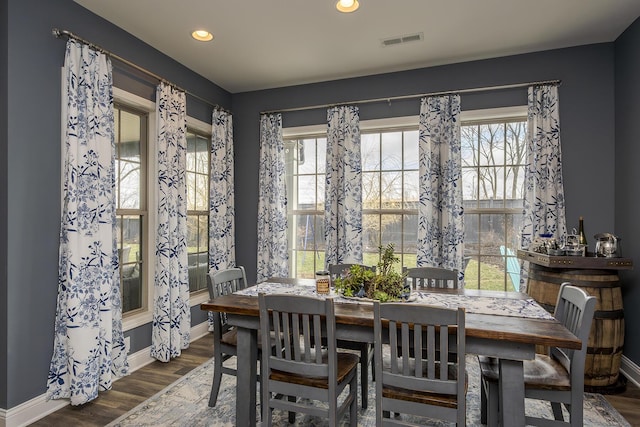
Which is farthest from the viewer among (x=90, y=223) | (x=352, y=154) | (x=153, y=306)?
(x=352, y=154)

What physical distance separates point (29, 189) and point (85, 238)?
1.53ft

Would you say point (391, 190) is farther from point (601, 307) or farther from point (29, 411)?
point (29, 411)

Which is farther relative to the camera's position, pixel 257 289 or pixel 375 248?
pixel 375 248

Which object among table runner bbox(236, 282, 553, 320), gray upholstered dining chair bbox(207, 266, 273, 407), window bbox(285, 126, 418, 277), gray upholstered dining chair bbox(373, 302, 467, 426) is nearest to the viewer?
gray upholstered dining chair bbox(373, 302, 467, 426)

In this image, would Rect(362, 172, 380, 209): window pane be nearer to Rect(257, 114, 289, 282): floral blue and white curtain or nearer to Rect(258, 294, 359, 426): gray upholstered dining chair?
Rect(257, 114, 289, 282): floral blue and white curtain

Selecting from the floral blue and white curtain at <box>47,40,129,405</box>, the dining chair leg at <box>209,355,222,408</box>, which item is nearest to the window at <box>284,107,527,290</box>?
the dining chair leg at <box>209,355,222,408</box>

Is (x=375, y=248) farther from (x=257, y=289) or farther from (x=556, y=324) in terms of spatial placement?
(x=556, y=324)

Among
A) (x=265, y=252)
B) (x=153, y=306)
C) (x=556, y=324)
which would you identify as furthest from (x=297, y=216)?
(x=556, y=324)

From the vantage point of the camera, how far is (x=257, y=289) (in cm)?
270

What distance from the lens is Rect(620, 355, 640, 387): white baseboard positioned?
288 centimetres

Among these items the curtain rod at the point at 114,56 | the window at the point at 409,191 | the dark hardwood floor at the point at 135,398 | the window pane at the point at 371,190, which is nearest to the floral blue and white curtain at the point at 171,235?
the curtain rod at the point at 114,56

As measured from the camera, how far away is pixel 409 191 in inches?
161

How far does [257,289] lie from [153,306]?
1.36m

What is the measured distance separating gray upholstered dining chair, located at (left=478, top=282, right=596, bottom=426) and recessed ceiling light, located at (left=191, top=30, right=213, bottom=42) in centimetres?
332
